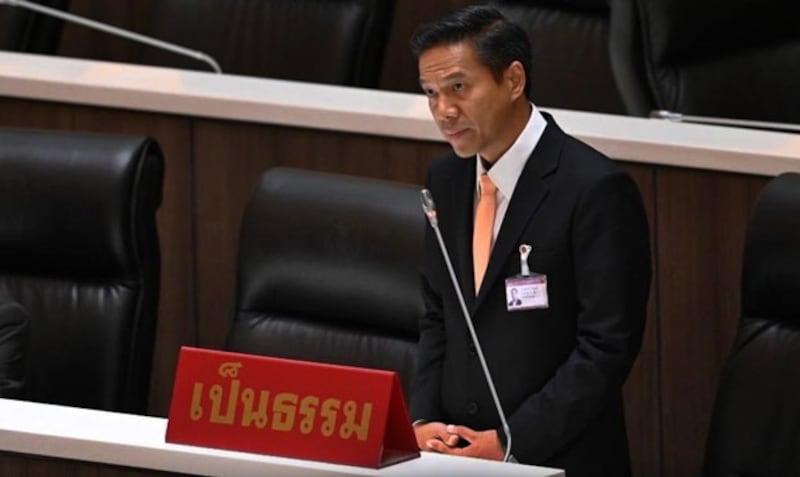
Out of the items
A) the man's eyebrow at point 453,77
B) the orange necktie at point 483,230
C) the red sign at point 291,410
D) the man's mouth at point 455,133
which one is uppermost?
the man's eyebrow at point 453,77

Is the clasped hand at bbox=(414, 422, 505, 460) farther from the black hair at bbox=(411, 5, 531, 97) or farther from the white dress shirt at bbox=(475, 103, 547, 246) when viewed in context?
the black hair at bbox=(411, 5, 531, 97)

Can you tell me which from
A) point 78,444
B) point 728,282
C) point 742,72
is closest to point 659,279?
point 728,282

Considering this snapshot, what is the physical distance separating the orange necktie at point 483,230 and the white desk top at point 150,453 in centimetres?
38

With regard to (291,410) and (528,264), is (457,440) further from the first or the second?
(291,410)

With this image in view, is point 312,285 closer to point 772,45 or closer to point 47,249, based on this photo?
point 47,249

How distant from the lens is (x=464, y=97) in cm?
191

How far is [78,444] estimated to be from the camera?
1607 millimetres

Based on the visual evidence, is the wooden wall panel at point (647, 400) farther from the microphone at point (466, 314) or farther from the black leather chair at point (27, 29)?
the black leather chair at point (27, 29)

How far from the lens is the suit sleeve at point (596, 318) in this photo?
1.89 metres

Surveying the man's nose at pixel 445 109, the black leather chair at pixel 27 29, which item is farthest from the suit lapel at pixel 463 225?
the black leather chair at pixel 27 29

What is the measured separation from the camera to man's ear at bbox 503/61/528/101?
1.94 metres

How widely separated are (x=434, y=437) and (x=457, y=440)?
0.09 ft

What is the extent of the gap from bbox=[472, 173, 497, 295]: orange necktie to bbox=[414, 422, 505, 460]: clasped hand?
0.14m

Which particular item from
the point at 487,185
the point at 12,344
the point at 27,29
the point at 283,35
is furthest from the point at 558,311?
the point at 27,29
